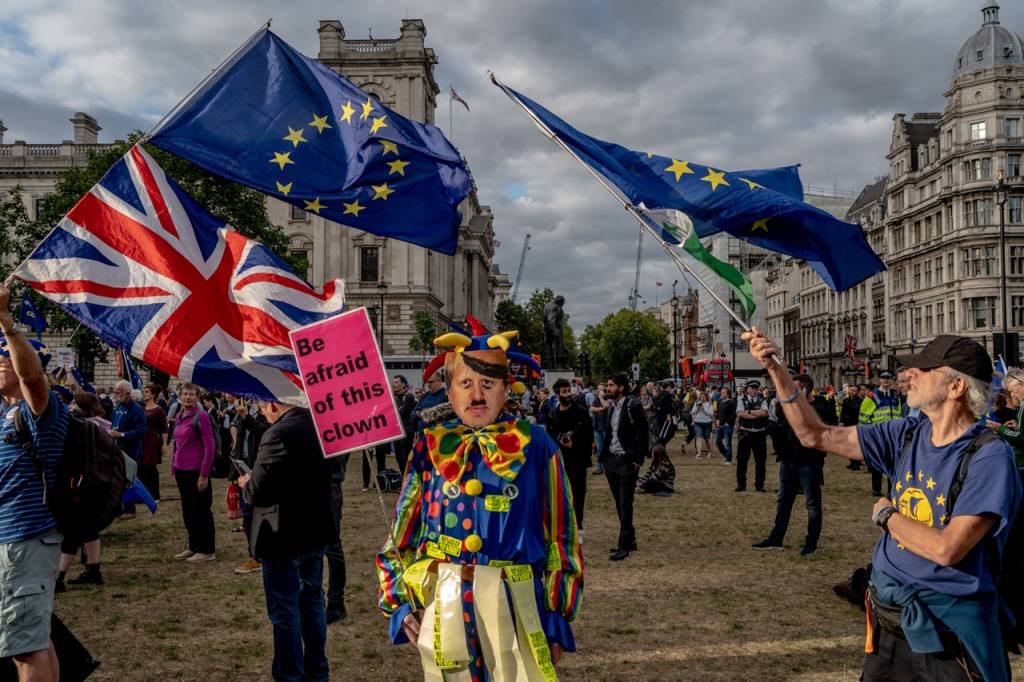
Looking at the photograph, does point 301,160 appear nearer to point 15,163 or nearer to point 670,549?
point 670,549

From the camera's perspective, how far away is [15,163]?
213ft

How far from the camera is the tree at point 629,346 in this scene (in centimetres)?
11738

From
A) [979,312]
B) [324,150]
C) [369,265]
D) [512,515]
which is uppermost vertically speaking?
[369,265]

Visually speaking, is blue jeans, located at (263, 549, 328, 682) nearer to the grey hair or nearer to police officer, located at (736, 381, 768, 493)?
the grey hair

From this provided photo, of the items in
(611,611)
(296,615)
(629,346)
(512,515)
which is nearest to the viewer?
(512,515)

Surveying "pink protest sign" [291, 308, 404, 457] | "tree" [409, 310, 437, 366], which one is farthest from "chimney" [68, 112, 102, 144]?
"pink protest sign" [291, 308, 404, 457]

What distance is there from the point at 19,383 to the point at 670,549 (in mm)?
7866

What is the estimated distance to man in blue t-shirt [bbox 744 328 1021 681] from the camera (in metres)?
3.19

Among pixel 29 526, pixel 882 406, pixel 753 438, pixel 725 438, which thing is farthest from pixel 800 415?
pixel 725 438

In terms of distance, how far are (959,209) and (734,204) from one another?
216 feet

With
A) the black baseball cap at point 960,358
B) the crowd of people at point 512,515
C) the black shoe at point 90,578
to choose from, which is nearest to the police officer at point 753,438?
the black shoe at point 90,578

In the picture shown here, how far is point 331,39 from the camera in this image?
65.1 metres

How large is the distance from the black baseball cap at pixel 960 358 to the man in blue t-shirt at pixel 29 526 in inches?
161

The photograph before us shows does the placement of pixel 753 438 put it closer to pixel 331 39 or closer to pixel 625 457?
pixel 625 457
